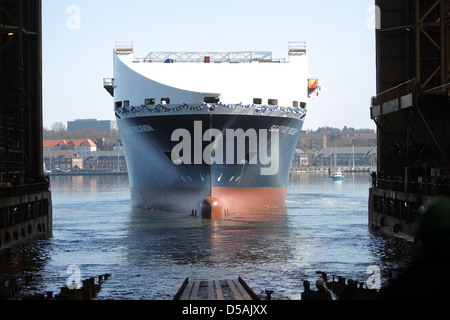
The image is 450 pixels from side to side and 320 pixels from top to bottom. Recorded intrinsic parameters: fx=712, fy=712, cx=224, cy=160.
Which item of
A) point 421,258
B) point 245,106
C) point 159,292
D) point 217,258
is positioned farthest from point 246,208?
point 421,258

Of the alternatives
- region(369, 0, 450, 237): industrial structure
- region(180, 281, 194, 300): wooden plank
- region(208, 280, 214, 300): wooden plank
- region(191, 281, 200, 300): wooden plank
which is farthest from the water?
region(369, 0, 450, 237): industrial structure

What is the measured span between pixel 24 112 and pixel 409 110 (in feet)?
59.7

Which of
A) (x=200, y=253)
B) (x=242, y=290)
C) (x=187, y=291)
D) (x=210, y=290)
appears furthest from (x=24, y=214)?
(x=242, y=290)

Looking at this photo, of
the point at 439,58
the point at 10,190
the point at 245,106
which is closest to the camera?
the point at 10,190

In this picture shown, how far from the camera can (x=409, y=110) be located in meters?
30.0

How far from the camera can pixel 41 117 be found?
116ft

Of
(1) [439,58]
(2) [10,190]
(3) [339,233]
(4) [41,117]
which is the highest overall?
(1) [439,58]

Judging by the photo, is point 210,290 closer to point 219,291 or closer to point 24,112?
point 219,291

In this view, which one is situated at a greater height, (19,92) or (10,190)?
(19,92)

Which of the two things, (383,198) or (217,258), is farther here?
(383,198)

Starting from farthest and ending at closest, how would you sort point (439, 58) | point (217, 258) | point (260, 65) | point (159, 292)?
point (260, 65), point (439, 58), point (217, 258), point (159, 292)

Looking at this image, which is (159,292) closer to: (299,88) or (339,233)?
(339,233)

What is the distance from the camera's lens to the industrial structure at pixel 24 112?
1246 inches

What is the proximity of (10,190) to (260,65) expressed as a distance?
21.5 meters
